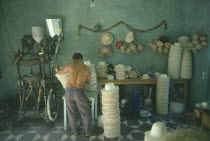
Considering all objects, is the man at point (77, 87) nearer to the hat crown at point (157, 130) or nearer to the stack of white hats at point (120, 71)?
the stack of white hats at point (120, 71)

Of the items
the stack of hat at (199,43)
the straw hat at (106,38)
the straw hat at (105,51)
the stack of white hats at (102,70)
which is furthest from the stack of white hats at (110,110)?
the stack of hat at (199,43)

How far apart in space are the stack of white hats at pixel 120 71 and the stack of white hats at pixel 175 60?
1607 mm

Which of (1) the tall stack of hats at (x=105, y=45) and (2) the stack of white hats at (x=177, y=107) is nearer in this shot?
(2) the stack of white hats at (x=177, y=107)

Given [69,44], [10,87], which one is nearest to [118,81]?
[69,44]

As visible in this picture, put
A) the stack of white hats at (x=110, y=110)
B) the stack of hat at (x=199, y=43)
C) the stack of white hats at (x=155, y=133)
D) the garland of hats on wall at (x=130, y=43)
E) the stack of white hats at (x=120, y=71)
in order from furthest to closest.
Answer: the garland of hats on wall at (x=130, y=43) → the stack of white hats at (x=120, y=71) → the stack of hat at (x=199, y=43) → the stack of white hats at (x=110, y=110) → the stack of white hats at (x=155, y=133)

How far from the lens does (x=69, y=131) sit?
4637mm

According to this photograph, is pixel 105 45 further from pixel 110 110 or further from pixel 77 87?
pixel 110 110

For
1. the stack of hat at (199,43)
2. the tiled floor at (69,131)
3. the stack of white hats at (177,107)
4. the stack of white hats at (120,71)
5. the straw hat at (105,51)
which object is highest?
the stack of hat at (199,43)

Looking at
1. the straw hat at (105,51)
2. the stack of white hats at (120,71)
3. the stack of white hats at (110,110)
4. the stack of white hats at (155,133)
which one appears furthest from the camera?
the straw hat at (105,51)

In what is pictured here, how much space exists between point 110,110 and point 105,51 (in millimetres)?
2684

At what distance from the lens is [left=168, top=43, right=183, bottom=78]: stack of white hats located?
18.7ft

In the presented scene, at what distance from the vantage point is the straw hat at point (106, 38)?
241 inches

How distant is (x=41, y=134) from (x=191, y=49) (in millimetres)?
5021

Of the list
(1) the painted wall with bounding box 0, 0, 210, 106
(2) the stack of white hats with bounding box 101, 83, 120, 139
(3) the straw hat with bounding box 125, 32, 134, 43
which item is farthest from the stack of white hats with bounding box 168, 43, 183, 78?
(2) the stack of white hats with bounding box 101, 83, 120, 139
